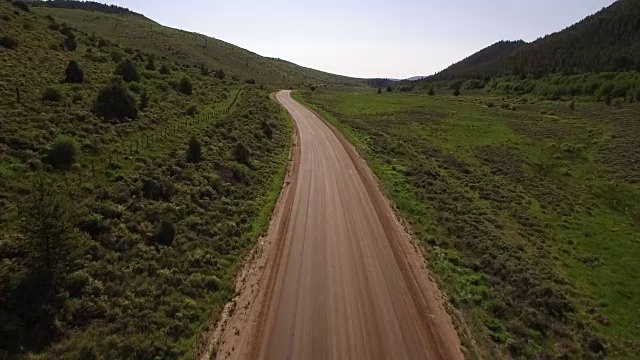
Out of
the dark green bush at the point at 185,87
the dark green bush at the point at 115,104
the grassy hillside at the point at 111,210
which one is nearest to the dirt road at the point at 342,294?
the grassy hillside at the point at 111,210

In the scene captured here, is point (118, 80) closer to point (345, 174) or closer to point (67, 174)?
point (67, 174)

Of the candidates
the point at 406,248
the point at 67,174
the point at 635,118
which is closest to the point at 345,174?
the point at 406,248

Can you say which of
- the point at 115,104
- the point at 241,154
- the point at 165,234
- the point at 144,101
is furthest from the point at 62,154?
the point at 144,101

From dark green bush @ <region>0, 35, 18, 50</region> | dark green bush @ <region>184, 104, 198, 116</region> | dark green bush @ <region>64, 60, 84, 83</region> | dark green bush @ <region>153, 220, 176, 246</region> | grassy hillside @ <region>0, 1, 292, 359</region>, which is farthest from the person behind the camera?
dark green bush @ <region>184, 104, 198, 116</region>

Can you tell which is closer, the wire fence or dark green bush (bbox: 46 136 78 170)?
dark green bush (bbox: 46 136 78 170)

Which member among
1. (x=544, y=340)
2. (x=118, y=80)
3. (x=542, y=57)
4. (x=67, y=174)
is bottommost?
(x=544, y=340)

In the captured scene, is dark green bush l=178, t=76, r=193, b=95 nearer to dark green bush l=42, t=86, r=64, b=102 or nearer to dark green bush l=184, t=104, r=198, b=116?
dark green bush l=184, t=104, r=198, b=116

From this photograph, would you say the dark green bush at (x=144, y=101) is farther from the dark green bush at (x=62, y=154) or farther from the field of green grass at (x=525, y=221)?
the field of green grass at (x=525, y=221)

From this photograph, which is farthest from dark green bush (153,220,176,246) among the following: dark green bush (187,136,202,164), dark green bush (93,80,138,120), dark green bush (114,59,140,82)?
dark green bush (114,59,140,82)
